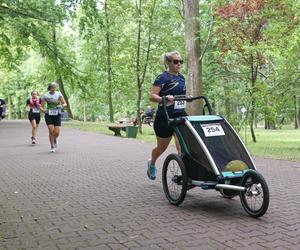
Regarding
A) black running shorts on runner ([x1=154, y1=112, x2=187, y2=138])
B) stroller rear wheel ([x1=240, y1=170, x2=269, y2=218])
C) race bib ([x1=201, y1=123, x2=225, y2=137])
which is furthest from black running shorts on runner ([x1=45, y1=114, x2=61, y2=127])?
stroller rear wheel ([x1=240, y1=170, x2=269, y2=218])

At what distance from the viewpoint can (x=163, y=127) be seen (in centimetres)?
720

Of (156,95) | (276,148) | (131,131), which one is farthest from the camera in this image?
(131,131)

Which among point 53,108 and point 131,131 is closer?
point 53,108

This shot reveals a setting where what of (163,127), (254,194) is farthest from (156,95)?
(254,194)

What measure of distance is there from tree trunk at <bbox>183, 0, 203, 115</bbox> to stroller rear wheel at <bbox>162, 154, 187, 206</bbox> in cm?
1139

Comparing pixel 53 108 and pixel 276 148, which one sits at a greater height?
pixel 53 108

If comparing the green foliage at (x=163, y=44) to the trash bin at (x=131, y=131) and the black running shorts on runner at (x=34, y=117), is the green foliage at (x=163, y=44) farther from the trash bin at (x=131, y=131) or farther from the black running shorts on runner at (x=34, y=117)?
the trash bin at (x=131, y=131)

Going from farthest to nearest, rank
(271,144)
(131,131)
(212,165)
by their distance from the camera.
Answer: (131,131), (271,144), (212,165)

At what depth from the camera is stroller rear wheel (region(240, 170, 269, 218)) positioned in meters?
5.41

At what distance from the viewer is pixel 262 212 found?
17.8ft

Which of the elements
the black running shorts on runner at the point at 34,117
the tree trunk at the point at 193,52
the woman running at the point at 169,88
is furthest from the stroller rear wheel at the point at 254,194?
the tree trunk at the point at 193,52

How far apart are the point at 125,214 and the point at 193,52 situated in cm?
1284

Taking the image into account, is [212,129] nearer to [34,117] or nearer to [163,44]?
[34,117]

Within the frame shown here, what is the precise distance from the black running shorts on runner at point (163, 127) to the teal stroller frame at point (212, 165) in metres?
0.49
